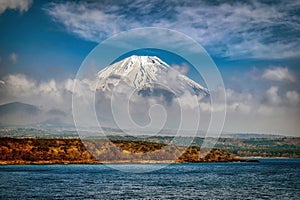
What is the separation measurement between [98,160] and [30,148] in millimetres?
29386

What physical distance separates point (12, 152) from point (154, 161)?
2438 inches

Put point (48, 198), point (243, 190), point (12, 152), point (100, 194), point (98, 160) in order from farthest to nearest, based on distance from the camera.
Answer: point (98, 160) < point (12, 152) < point (243, 190) < point (100, 194) < point (48, 198)

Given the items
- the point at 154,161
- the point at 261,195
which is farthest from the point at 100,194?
the point at 154,161

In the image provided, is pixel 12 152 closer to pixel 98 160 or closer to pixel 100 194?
pixel 98 160

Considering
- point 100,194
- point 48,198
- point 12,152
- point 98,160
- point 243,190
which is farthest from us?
point 98,160

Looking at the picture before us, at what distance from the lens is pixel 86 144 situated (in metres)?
183

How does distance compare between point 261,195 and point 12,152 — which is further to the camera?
point 12,152

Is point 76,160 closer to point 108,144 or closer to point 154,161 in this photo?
point 108,144

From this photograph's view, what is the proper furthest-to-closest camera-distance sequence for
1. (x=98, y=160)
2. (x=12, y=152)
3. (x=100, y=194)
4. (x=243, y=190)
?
(x=98, y=160)
(x=12, y=152)
(x=243, y=190)
(x=100, y=194)

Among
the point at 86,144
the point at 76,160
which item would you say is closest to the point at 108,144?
the point at 86,144

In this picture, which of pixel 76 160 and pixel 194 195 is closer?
pixel 194 195

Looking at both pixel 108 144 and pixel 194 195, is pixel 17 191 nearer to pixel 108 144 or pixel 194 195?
pixel 194 195

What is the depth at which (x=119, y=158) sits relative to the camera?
17525 centimetres

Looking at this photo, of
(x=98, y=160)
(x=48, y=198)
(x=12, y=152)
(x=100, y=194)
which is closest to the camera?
(x=48, y=198)
